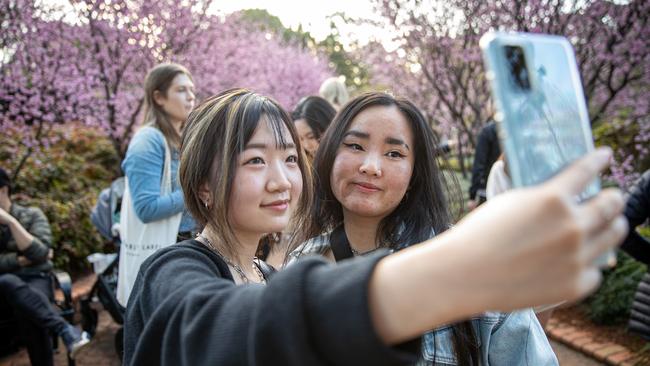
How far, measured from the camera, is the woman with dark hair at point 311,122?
322 cm

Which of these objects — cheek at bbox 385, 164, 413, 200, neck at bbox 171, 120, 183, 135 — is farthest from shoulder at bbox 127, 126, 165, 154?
cheek at bbox 385, 164, 413, 200

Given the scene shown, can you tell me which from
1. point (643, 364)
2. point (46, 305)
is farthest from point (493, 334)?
point (46, 305)

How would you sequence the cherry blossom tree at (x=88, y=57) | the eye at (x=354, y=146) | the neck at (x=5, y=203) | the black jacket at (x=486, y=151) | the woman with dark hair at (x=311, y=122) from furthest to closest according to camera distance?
the cherry blossom tree at (x=88, y=57)
the black jacket at (x=486, y=151)
the neck at (x=5, y=203)
the woman with dark hair at (x=311, y=122)
the eye at (x=354, y=146)

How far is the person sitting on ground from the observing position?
3.46m

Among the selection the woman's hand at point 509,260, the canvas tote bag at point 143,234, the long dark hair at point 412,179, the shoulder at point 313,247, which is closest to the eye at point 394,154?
the long dark hair at point 412,179

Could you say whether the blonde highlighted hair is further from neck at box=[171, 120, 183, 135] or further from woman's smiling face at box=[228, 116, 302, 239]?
neck at box=[171, 120, 183, 135]

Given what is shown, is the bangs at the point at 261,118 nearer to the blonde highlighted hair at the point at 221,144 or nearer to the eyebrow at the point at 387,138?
the blonde highlighted hair at the point at 221,144

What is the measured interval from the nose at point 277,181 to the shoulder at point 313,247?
0.60m

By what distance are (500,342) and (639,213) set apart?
160 cm

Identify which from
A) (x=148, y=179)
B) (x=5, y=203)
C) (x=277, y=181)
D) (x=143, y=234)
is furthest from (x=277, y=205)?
(x=5, y=203)

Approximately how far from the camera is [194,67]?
702 centimetres

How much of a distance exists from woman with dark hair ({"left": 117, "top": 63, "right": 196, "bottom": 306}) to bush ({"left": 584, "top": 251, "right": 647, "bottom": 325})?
A: 11.8 ft

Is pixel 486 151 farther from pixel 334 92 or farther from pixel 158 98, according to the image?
pixel 158 98

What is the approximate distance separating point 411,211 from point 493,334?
0.54 metres
